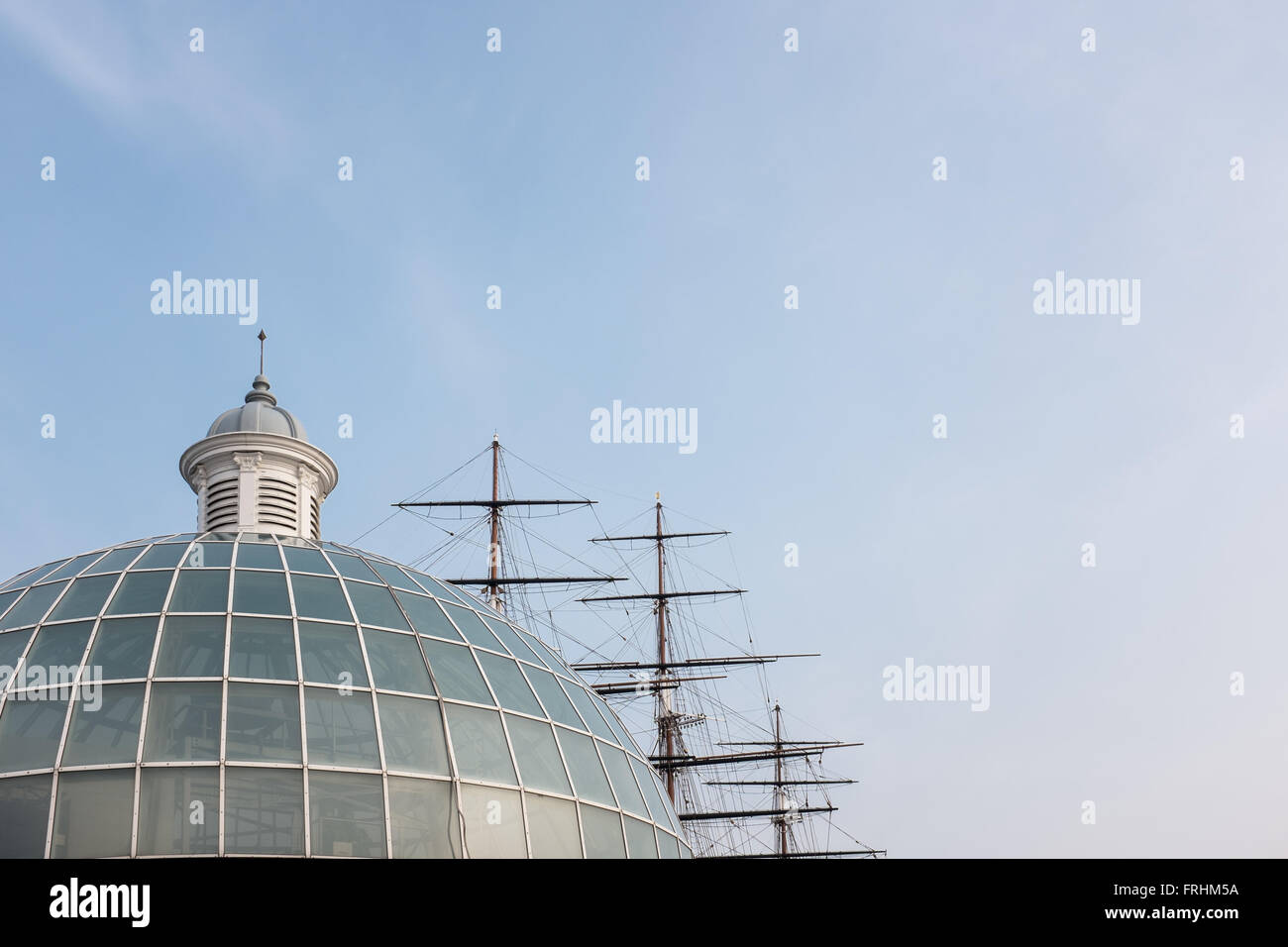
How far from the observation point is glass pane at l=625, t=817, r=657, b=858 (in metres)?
19.8

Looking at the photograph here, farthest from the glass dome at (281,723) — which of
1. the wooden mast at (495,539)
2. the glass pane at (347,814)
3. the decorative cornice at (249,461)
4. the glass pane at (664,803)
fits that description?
the wooden mast at (495,539)

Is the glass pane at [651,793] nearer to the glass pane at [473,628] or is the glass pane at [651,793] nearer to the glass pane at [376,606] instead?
the glass pane at [473,628]

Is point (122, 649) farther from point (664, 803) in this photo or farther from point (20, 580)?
point (664, 803)

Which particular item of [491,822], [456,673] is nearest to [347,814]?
[491,822]

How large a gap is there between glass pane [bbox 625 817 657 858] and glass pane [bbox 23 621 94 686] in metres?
8.18

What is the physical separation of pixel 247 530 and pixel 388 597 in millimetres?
4793

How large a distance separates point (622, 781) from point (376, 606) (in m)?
4.75

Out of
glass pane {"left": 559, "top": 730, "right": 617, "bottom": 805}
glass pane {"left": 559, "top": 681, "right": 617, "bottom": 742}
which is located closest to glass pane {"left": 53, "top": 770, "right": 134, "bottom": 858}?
glass pane {"left": 559, "top": 730, "right": 617, "bottom": 805}

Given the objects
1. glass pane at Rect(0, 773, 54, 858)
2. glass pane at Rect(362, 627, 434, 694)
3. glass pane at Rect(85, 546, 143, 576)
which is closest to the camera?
glass pane at Rect(0, 773, 54, 858)

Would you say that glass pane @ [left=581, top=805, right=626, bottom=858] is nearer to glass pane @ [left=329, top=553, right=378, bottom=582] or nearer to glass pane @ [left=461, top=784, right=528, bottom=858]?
glass pane @ [left=461, top=784, right=528, bottom=858]
